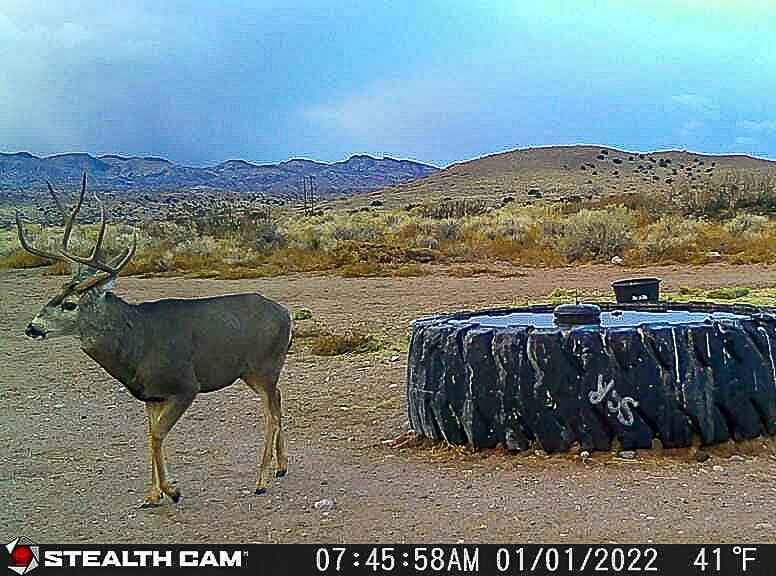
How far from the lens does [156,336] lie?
21.0 ft

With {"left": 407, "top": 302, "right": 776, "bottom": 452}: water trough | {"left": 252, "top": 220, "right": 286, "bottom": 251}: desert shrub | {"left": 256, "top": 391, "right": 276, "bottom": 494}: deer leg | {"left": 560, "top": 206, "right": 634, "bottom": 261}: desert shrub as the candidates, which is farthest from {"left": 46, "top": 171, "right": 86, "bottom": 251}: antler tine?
{"left": 252, "top": 220, "right": 286, "bottom": 251}: desert shrub

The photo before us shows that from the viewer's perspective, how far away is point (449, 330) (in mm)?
7645

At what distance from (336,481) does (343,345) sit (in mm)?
6393

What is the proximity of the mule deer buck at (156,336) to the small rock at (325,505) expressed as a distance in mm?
577

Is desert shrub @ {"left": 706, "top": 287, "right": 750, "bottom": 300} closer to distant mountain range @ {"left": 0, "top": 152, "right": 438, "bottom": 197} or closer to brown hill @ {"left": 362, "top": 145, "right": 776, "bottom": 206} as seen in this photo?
brown hill @ {"left": 362, "top": 145, "right": 776, "bottom": 206}

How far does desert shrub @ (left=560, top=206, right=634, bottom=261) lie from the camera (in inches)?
1200

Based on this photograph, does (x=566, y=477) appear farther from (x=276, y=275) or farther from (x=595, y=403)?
(x=276, y=275)

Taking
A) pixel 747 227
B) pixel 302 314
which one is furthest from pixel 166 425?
pixel 747 227

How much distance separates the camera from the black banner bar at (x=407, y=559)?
16.0 ft

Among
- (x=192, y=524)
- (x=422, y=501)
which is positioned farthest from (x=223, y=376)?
(x=422, y=501)

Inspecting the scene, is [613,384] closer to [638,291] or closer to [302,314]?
[638,291]

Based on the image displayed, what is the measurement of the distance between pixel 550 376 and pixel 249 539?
8.53 feet

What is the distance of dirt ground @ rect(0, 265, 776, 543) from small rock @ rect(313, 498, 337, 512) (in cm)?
6

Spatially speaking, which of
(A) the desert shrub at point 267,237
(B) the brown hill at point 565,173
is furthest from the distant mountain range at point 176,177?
(A) the desert shrub at point 267,237
